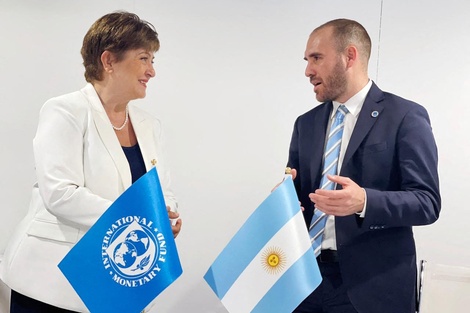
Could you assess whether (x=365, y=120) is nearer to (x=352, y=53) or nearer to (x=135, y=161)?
(x=352, y=53)

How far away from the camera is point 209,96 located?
11.1 ft

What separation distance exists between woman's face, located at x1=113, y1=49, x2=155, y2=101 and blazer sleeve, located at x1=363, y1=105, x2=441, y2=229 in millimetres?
1005

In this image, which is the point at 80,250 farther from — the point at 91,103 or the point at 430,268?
the point at 430,268

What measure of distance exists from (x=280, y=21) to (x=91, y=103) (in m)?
1.60

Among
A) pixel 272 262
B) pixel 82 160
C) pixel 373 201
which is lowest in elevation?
pixel 272 262

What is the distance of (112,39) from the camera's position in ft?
7.19

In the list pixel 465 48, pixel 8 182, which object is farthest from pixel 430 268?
pixel 8 182

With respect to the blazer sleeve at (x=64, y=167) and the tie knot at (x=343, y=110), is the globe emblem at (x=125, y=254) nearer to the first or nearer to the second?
the blazer sleeve at (x=64, y=167)

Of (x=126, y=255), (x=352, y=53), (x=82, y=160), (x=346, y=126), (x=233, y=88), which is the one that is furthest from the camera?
(x=233, y=88)

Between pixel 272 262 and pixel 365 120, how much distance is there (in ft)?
2.22

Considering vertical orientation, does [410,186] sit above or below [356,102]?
below

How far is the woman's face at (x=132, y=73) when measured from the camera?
2.22 m

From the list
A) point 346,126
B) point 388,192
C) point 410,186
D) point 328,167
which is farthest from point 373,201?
point 346,126

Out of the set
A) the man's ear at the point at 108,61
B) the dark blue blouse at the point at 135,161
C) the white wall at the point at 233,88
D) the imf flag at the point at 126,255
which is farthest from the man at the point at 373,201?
the white wall at the point at 233,88
